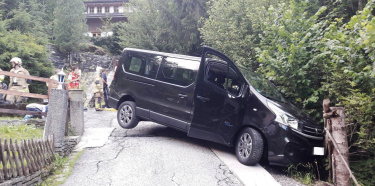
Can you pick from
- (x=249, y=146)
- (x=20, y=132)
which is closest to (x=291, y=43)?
(x=249, y=146)

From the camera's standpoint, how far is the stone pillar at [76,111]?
7.70 meters

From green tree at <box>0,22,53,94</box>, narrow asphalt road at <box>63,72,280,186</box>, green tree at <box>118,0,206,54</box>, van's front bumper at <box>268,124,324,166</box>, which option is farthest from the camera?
green tree at <box>118,0,206,54</box>

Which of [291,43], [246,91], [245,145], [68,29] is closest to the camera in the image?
[245,145]

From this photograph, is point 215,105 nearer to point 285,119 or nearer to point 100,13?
point 285,119

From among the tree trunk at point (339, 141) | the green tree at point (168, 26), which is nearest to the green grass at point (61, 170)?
the tree trunk at point (339, 141)

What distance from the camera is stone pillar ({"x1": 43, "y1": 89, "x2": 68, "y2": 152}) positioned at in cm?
634

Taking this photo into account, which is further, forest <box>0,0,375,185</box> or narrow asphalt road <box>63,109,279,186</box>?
forest <box>0,0,375,185</box>

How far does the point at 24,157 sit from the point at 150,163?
2.22 metres

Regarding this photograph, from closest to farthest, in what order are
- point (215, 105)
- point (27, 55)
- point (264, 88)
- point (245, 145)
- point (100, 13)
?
point (245, 145) → point (215, 105) → point (264, 88) → point (27, 55) → point (100, 13)

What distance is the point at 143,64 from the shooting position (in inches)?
313

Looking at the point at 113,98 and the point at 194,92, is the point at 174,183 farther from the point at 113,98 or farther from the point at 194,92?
the point at 113,98

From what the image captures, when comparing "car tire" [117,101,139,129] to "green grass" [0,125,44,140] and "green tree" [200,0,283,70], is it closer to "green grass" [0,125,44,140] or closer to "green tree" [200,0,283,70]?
"green grass" [0,125,44,140]

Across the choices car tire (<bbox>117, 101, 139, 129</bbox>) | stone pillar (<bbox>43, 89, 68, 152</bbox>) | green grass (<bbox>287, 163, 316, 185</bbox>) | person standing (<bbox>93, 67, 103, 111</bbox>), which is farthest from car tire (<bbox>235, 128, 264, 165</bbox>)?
person standing (<bbox>93, 67, 103, 111</bbox>)

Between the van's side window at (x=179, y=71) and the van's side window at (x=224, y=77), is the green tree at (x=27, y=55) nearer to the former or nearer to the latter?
the van's side window at (x=179, y=71)
